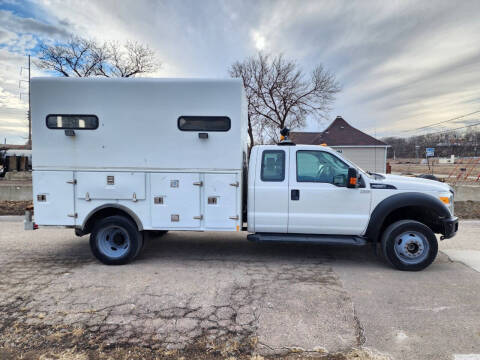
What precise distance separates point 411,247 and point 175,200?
3935 mm

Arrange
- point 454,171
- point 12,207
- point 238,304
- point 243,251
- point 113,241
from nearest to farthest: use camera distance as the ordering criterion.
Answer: point 238,304
point 113,241
point 243,251
point 12,207
point 454,171

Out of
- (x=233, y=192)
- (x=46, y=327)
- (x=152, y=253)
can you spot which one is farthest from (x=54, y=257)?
(x=233, y=192)

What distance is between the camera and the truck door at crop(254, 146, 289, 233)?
16.0 feet

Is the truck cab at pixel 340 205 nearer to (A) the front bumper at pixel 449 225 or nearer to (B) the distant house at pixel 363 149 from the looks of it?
(A) the front bumper at pixel 449 225

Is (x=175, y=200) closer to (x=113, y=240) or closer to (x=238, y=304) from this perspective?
(x=113, y=240)

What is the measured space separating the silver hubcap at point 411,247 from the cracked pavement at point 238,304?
26 centimetres

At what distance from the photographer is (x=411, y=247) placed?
188 inches

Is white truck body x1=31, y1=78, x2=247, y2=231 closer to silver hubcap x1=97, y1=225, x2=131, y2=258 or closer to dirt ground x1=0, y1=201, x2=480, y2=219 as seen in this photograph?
silver hubcap x1=97, y1=225, x2=131, y2=258

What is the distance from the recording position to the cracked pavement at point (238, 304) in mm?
2893

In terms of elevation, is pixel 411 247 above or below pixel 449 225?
below

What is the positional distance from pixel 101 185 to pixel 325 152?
12.4 ft

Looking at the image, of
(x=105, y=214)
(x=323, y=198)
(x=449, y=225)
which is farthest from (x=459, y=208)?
(x=105, y=214)

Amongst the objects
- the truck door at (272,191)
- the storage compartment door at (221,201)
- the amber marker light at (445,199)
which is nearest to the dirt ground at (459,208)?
the amber marker light at (445,199)

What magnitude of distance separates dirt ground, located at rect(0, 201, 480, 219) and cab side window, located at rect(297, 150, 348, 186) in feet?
22.0
